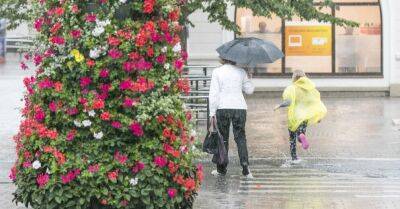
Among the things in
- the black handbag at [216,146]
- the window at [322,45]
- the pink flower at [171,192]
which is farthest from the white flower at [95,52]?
the window at [322,45]

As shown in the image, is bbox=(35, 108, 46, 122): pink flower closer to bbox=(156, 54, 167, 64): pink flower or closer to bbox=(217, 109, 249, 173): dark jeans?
bbox=(156, 54, 167, 64): pink flower

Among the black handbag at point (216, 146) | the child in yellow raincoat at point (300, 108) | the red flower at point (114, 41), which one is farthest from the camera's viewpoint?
the child in yellow raincoat at point (300, 108)

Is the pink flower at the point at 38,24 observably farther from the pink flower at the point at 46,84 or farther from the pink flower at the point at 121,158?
the pink flower at the point at 121,158

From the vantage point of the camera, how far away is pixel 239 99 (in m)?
12.4

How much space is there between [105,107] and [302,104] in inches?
228

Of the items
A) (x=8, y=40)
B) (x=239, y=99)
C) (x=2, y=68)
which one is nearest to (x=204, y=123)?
(x=239, y=99)

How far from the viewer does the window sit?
25.2m

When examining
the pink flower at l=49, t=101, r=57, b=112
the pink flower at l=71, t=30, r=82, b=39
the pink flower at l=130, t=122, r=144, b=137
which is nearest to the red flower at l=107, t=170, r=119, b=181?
the pink flower at l=130, t=122, r=144, b=137

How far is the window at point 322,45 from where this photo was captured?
992 inches

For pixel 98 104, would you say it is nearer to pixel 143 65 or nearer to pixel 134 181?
pixel 143 65

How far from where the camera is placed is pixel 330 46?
83.2ft

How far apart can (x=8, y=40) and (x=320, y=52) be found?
19.0m

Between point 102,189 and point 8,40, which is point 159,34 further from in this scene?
point 8,40

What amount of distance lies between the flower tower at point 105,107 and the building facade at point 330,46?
1600 centimetres
